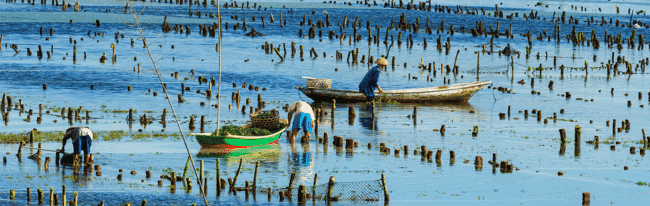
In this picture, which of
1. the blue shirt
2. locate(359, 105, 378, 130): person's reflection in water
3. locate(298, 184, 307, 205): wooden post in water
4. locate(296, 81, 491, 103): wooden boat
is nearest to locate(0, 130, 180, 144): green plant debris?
locate(359, 105, 378, 130): person's reflection in water

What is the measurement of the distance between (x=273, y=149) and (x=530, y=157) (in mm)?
7552

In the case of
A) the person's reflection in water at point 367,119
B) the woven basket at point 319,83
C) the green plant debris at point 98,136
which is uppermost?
the woven basket at point 319,83

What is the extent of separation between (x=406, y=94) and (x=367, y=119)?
5.22 metres

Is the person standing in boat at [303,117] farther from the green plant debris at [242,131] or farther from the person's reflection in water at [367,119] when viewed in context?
the person's reflection in water at [367,119]

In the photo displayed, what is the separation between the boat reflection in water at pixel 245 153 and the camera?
23.4 metres

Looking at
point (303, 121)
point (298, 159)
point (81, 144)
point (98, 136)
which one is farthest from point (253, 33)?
point (81, 144)

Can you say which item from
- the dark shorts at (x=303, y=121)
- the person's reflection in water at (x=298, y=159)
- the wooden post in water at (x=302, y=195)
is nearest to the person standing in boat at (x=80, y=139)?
the person's reflection in water at (x=298, y=159)

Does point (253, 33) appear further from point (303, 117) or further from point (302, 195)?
point (302, 195)

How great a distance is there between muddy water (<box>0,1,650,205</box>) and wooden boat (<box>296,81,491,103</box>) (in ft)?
1.78

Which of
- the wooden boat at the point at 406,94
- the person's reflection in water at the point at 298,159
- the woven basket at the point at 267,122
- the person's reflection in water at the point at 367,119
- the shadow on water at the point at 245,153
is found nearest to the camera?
the person's reflection in water at the point at 298,159

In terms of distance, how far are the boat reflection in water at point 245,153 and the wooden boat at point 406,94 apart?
11986 mm

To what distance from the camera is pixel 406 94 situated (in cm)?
3762

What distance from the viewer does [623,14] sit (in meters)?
125

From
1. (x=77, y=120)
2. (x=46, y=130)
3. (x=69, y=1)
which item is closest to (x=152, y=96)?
(x=77, y=120)
